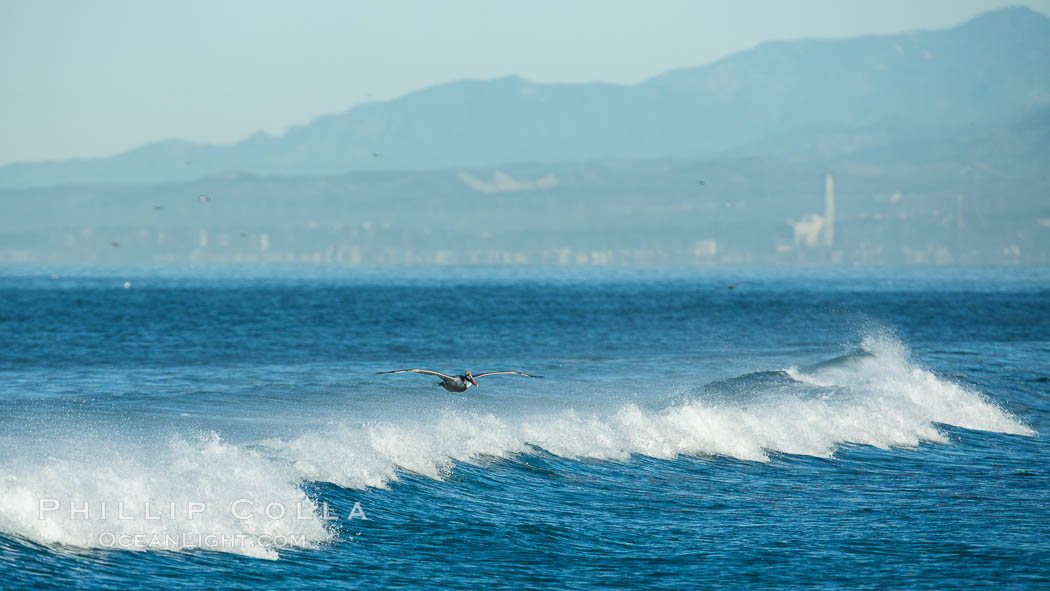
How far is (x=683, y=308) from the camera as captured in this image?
12581 cm

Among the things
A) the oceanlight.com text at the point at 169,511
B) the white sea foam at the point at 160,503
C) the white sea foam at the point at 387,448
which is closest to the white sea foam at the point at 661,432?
the white sea foam at the point at 387,448

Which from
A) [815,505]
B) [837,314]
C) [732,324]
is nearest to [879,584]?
[815,505]

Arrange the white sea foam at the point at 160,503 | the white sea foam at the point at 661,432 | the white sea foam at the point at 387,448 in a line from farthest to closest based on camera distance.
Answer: the white sea foam at the point at 661,432, the white sea foam at the point at 387,448, the white sea foam at the point at 160,503

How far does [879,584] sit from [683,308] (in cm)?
11044

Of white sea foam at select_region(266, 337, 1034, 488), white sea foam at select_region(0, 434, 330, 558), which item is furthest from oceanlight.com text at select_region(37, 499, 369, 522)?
white sea foam at select_region(266, 337, 1034, 488)

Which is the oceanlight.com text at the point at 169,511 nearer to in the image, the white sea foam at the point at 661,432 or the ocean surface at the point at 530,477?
the ocean surface at the point at 530,477

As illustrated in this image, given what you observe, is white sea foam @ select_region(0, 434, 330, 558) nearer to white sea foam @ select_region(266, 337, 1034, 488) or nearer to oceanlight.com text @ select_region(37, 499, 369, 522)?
oceanlight.com text @ select_region(37, 499, 369, 522)

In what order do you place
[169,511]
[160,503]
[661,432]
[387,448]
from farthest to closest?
[661,432]
[387,448]
[160,503]
[169,511]

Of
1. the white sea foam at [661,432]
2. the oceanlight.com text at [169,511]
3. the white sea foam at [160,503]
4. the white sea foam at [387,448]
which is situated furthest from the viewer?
the white sea foam at [661,432]

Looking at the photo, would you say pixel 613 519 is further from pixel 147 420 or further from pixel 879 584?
pixel 147 420

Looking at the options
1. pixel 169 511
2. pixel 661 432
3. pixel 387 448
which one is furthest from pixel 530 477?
pixel 169 511

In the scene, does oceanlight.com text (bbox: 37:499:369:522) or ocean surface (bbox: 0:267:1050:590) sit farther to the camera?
oceanlight.com text (bbox: 37:499:369:522)

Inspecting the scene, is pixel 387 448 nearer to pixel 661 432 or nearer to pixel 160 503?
pixel 160 503

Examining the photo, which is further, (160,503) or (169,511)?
(160,503)
